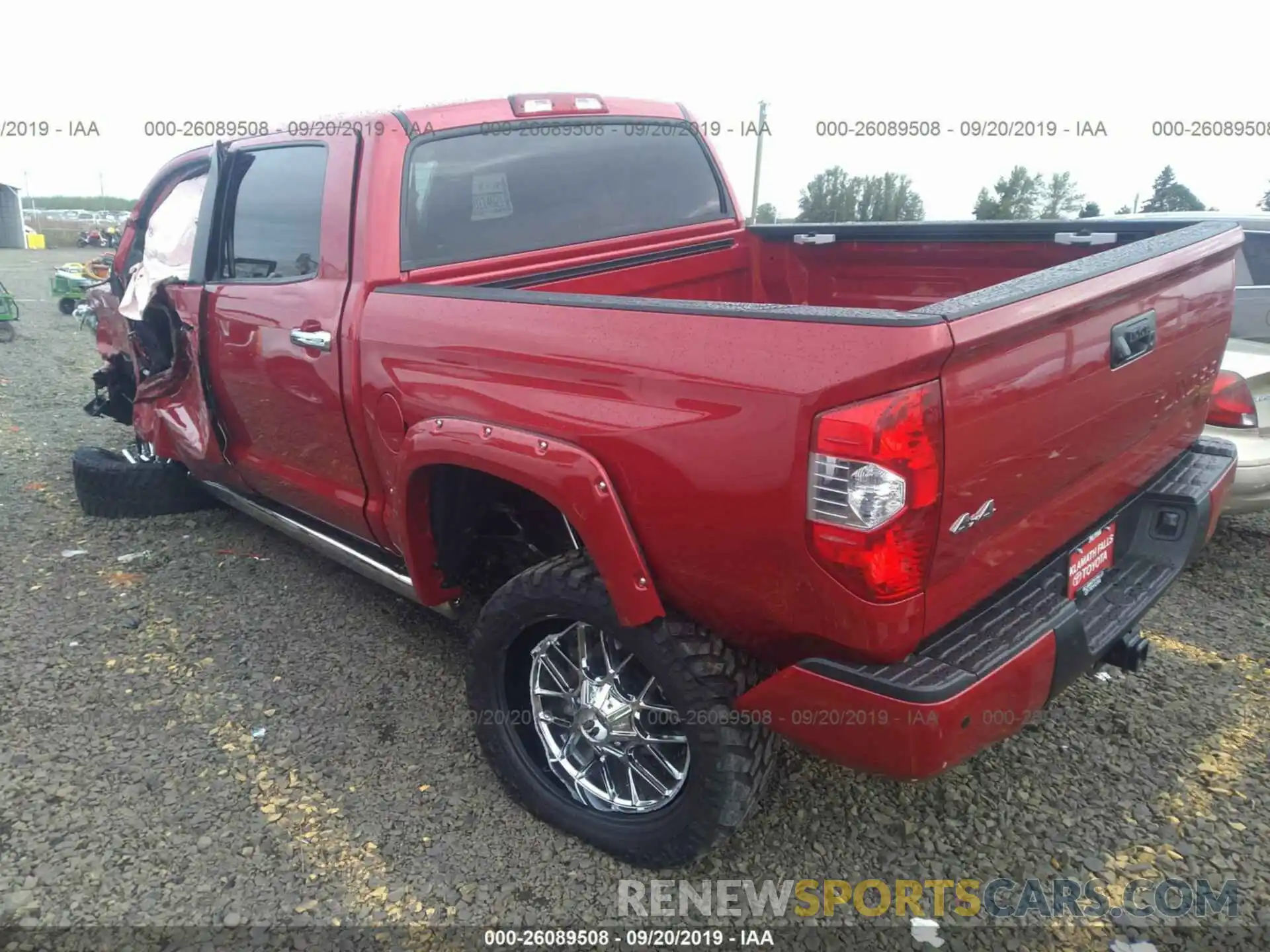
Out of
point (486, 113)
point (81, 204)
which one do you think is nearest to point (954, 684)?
point (486, 113)

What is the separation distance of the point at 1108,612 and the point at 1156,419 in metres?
0.56

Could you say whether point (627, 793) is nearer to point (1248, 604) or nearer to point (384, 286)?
point (384, 286)

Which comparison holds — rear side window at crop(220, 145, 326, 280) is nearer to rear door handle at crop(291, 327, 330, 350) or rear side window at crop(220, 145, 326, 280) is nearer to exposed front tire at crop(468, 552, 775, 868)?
rear door handle at crop(291, 327, 330, 350)

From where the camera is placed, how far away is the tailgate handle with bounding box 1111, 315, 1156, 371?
6.63ft

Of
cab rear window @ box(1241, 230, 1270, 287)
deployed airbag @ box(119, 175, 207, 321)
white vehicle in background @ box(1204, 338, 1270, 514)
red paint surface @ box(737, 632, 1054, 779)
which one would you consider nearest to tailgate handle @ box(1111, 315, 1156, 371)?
red paint surface @ box(737, 632, 1054, 779)

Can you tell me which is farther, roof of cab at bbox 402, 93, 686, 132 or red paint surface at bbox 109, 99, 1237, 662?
roof of cab at bbox 402, 93, 686, 132

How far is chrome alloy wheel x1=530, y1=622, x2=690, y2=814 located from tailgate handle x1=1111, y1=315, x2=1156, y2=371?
53.7 inches

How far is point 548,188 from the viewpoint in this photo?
10.6 ft

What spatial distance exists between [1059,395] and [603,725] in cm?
141

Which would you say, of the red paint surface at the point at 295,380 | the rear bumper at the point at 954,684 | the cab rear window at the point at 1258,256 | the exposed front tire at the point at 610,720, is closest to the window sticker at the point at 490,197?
the red paint surface at the point at 295,380

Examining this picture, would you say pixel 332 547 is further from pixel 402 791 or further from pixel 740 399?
pixel 740 399

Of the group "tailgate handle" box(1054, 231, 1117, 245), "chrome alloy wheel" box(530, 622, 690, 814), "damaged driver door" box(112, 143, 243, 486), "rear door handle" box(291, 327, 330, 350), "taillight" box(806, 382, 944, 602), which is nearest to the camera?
"taillight" box(806, 382, 944, 602)

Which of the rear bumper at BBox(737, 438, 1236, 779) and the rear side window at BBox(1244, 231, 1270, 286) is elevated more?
the rear side window at BBox(1244, 231, 1270, 286)

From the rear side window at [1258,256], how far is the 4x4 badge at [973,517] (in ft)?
14.8
